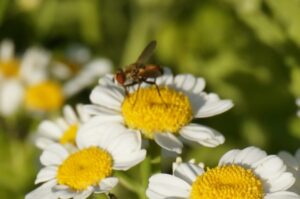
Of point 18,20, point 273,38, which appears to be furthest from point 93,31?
point 273,38

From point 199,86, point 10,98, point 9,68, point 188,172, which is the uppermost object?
point 199,86

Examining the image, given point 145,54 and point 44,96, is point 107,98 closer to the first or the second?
point 145,54

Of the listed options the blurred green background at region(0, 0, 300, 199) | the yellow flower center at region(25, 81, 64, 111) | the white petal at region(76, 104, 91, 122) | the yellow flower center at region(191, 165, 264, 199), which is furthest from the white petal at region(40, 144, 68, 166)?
the yellow flower center at region(25, 81, 64, 111)

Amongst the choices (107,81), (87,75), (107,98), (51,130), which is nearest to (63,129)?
(51,130)

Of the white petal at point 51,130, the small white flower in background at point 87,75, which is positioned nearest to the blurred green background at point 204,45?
the small white flower in background at point 87,75

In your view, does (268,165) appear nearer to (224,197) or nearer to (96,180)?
(224,197)

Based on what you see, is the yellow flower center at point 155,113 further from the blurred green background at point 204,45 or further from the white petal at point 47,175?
the blurred green background at point 204,45
